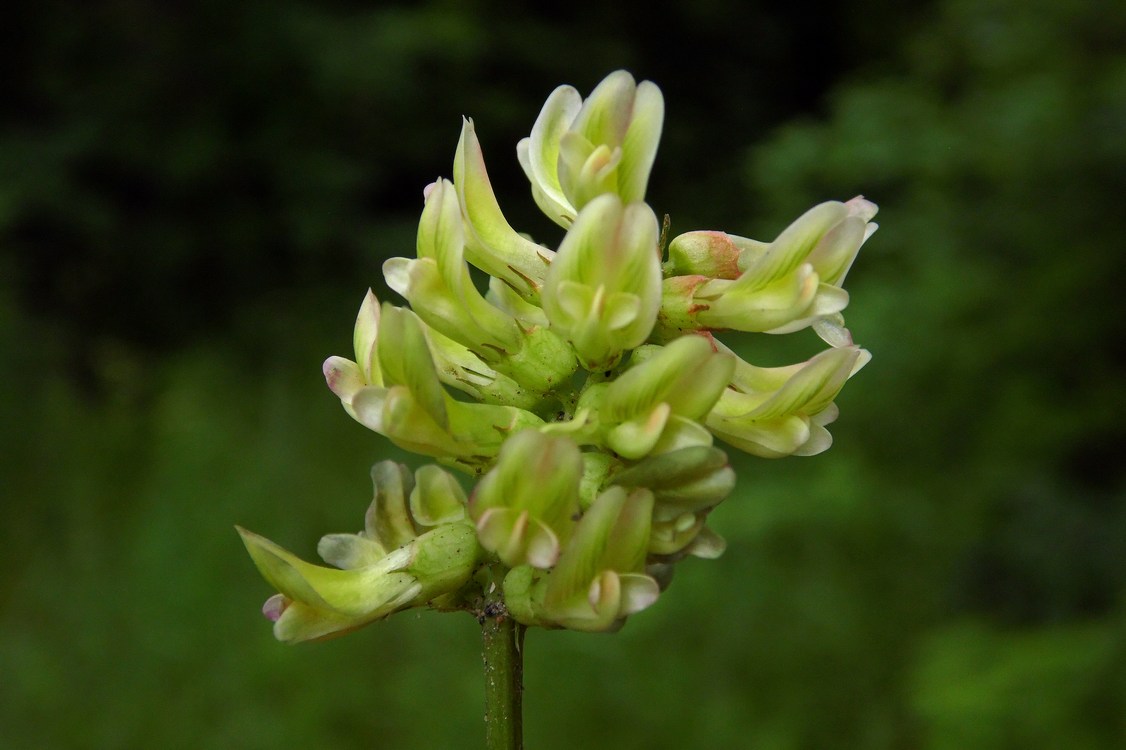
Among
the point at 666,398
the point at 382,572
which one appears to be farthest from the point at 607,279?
the point at 382,572

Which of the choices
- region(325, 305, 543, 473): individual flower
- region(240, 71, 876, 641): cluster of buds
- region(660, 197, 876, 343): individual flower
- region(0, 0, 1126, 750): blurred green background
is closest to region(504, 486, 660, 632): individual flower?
region(240, 71, 876, 641): cluster of buds

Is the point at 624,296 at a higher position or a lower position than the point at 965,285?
lower

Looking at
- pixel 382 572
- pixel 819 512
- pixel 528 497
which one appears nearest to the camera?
pixel 528 497

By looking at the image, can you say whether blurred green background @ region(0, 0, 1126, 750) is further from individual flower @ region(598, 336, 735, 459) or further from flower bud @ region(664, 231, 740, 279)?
individual flower @ region(598, 336, 735, 459)

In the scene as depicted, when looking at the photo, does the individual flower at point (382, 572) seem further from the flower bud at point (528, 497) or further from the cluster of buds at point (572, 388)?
the flower bud at point (528, 497)

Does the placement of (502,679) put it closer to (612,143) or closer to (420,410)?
(420,410)

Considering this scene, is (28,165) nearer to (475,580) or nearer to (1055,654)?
(1055,654)

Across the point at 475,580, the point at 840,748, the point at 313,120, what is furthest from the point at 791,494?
the point at 313,120
